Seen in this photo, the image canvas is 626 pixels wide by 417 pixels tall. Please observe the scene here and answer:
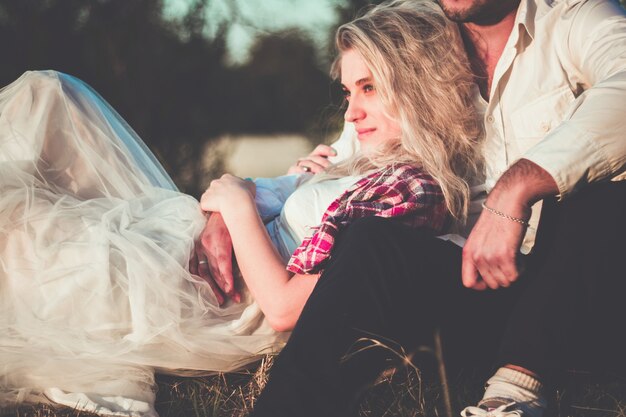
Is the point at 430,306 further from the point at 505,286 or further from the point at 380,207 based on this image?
the point at 380,207

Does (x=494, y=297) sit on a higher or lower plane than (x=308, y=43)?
lower

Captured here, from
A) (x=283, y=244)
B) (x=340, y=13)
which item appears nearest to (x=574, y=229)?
(x=283, y=244)

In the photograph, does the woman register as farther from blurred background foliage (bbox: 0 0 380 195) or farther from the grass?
blurred background foliage (bbox: 0 0 380 195)

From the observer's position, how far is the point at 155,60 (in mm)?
5230

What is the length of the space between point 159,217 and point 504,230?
1.36 meters

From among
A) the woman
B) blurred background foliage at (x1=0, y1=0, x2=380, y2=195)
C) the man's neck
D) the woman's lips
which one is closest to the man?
the woman

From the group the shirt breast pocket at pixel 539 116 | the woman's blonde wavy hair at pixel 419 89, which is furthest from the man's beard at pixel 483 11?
the shirt breast pocket at pixel 539 116

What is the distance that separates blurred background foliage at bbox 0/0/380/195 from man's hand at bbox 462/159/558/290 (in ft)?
9.28

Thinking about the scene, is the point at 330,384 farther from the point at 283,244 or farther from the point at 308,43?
the point at 308,43

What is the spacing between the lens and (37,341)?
212cm

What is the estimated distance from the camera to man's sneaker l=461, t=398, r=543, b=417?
1661 mm

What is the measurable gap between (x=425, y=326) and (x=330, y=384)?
1.42 feet

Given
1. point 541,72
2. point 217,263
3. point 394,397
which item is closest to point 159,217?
point 217,263

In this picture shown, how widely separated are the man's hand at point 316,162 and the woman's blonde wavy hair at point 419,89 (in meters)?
0.40
